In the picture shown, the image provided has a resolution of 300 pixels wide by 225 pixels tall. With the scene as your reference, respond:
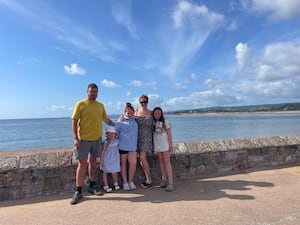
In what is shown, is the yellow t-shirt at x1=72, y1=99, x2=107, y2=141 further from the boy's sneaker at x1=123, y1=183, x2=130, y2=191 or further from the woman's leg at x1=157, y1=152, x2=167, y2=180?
the woman's leg at x1=157, y1=152, x2=167, y2=180

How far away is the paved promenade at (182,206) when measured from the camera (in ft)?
9.10

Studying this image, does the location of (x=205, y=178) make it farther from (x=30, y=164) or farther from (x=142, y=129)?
(x=30, y=164)

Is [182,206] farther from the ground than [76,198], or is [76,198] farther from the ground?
[76,198]

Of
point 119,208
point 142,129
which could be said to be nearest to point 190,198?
point 119,208

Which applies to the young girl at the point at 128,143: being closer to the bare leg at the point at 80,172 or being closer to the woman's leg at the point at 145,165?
the woman's leg at the point at 145,165

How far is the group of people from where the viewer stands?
3.74 m

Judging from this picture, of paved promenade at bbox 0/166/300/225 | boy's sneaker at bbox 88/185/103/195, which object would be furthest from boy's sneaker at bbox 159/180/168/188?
boy's sneaker at bbox 88/185/103/195

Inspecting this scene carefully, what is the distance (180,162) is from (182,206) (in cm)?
140

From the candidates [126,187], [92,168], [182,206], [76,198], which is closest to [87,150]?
[92,168]

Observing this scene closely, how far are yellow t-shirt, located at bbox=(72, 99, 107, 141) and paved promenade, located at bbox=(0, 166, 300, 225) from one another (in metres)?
0.94

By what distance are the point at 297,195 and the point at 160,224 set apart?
2.17 metres

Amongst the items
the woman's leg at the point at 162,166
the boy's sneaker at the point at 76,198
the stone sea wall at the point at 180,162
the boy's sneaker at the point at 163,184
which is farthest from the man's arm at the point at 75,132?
the boy's sneaker at the point at 163,184

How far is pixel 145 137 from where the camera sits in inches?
163

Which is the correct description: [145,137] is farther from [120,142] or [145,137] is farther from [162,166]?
[162,166]
